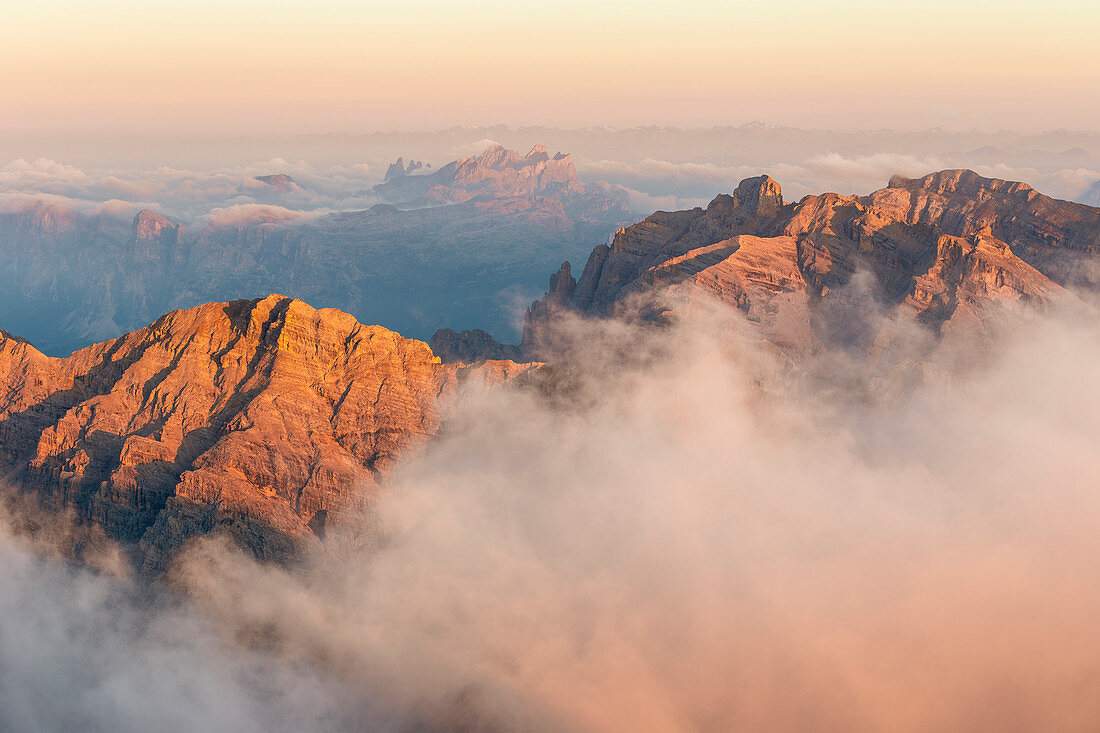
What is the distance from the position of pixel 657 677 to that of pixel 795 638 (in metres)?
30.5

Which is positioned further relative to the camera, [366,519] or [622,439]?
[622,439]

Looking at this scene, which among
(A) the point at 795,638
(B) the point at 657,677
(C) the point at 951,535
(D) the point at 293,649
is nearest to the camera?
(D) the point at 293,649

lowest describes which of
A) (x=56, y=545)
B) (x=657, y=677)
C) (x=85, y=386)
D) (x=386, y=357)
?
(x=657, y=677)

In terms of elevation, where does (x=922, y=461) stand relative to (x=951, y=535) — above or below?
above

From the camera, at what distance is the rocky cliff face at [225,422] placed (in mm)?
141250

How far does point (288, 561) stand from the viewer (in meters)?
142

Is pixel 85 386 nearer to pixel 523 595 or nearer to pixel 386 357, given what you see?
pixel 386 357

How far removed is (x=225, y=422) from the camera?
5797 inches

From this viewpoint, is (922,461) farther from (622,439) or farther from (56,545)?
(56,545)

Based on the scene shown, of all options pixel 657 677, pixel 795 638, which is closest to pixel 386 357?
pixel 657 677

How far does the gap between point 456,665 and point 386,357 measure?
5817cm

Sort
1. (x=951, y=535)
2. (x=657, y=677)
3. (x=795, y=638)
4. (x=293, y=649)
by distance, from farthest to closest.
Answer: (x=951, y=535), (x=795, y=638), (x=657, y=677), (x=293, y=649)

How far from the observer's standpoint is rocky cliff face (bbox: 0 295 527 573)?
14125cm

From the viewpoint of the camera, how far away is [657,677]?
153125 mm
